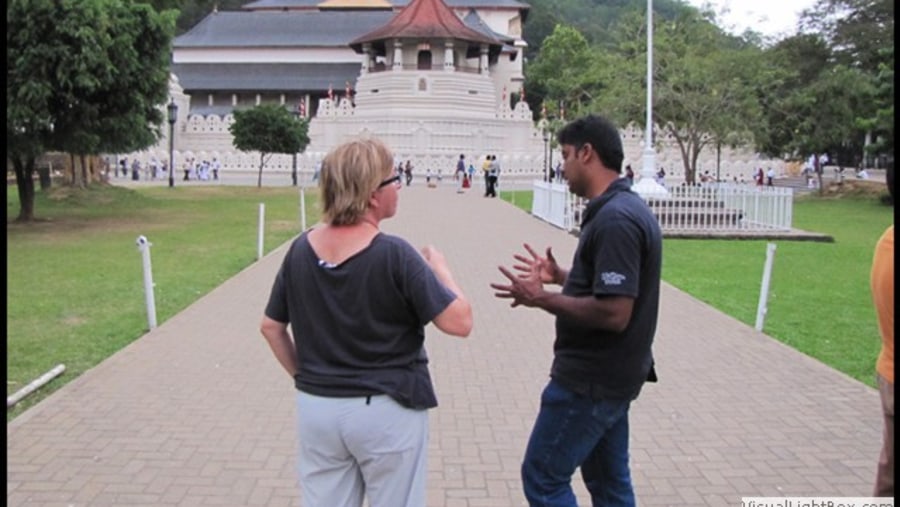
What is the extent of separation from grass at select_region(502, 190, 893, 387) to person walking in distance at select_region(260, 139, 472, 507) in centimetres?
574

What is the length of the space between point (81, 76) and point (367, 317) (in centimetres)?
1870

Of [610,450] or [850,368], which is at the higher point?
[610,450]

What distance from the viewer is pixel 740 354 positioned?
8.70 metres

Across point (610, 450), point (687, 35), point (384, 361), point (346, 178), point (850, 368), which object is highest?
point (687, 35)

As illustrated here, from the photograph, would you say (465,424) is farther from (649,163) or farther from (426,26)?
(426,26)

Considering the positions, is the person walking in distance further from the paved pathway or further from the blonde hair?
the paved pathway

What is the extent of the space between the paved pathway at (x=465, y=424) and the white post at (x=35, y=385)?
0.26 m

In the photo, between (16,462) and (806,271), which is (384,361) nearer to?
(16,462)

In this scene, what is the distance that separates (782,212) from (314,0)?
83073 millimetres

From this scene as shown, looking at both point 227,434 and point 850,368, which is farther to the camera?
point 850,368

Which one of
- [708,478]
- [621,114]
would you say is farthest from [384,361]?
[621,114]

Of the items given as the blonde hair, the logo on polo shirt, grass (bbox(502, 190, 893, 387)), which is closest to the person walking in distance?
the blonde hair

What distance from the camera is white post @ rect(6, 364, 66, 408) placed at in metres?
6.78

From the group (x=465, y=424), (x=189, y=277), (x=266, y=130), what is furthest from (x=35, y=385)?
(x=266, y=130)
